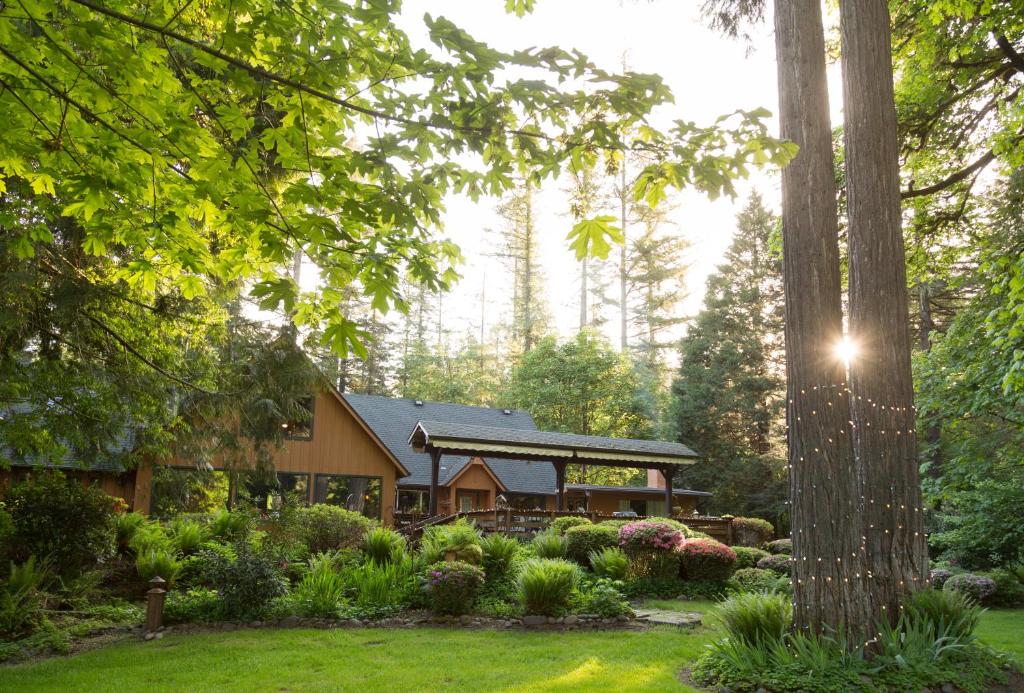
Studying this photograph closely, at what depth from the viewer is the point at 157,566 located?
1074 centimetres

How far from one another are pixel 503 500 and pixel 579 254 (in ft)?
77.5

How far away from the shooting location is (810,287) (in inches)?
264

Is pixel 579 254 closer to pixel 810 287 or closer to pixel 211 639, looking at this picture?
pixel 810 287

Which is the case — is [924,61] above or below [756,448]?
above

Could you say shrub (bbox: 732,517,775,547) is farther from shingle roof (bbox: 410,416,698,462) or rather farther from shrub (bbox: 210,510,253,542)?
shrub (bbox: 210,510,253,542)

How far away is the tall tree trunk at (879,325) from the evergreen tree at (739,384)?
24.0 metres

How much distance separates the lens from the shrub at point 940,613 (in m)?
5.91

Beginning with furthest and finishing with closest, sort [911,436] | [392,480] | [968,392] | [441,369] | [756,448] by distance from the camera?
[441,369] < [756,448] < [392,480] < [968,392] < [911,436]

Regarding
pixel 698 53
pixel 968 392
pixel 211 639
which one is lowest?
pixel 211 639

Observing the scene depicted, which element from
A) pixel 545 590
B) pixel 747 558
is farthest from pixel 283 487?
pixel 545 590

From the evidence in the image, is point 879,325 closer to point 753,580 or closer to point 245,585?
point 753,580

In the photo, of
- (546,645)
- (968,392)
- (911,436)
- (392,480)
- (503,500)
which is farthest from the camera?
(503,500)

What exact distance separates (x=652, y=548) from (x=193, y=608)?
26.0 ft

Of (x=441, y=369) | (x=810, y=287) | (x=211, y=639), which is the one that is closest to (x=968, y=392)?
(x=810, y=287)
